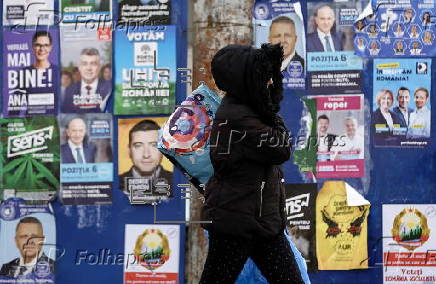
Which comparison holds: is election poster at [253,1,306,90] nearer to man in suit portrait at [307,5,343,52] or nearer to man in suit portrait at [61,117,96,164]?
man in suit portrait at [307,5,343,52]

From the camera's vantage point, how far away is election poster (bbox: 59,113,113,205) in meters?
6.39

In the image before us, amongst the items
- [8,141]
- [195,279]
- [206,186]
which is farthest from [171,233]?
[206,186]

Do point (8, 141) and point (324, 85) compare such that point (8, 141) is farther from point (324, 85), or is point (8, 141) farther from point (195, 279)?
point (324, 85)

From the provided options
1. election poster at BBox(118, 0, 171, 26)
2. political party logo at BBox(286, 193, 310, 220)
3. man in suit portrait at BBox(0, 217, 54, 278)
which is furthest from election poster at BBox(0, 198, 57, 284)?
political party logo at BBox(286, 193, 310, 220)

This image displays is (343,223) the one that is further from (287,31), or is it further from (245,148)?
(245,148)

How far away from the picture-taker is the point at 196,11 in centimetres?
606

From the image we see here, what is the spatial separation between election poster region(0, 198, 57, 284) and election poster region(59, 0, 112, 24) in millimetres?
1315

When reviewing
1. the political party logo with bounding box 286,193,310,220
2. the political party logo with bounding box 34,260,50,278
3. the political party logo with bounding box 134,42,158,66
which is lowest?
the political party logo with bounding box 34,260,50,278

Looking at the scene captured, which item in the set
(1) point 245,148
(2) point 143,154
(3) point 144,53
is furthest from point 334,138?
(1) point 245,148

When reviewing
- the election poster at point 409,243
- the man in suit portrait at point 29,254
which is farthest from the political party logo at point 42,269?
the election poster at point 409,243

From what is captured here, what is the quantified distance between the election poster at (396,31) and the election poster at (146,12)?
1.29m

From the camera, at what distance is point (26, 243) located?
650 centimetres

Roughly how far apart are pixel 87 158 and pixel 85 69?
614 millimetres

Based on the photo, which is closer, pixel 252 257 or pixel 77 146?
pixel 252 257
